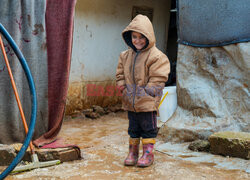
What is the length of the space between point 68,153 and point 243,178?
5.75 feet

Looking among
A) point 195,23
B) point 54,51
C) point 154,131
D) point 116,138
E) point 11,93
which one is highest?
point 195,23

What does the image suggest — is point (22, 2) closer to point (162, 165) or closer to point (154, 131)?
point (154, 131)

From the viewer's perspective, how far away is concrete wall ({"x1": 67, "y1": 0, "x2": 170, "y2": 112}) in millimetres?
6160

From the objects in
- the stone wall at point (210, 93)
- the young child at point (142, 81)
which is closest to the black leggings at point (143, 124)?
the young child at point (142, 81)

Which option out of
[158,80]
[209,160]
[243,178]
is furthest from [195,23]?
[243,178]

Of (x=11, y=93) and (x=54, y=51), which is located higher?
(x=54, y=51)

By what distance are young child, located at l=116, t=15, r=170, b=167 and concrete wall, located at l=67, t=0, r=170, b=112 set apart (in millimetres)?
2856

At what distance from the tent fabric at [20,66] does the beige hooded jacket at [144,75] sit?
0.91m

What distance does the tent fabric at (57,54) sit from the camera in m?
3.64

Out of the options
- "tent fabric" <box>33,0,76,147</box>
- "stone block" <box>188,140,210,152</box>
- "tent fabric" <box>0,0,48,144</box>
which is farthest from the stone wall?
"tent fabric" <box>0,0,48,144</box>

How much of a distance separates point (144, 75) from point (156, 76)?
12 centimetres

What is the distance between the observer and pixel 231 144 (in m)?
3.66

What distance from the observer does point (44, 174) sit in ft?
10.1

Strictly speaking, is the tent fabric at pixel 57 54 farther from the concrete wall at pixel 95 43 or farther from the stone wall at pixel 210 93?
the concrete wall at pixel 95 43
